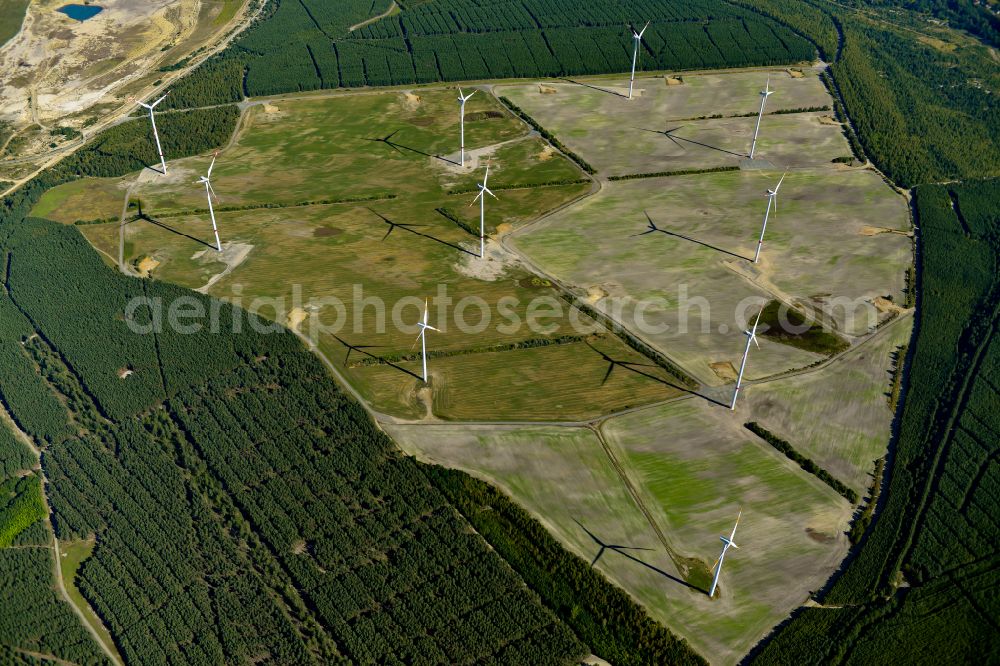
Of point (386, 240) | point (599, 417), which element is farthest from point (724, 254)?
point (386, 240)

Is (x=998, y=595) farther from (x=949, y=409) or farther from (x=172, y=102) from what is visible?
(x=172, y=102)

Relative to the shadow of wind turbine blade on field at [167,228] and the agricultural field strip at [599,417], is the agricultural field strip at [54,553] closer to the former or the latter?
the agricultural field strip at [599,417]

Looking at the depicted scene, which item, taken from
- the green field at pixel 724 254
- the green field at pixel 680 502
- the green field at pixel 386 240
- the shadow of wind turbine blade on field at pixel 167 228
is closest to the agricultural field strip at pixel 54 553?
the green field at pixel 386 240

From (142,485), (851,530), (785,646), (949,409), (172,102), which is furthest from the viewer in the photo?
(172,102)

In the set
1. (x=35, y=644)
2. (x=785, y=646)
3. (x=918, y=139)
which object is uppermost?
(x=918, y=139)

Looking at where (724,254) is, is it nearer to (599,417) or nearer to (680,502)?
(599,417)

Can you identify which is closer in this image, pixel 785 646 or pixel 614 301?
pixel 785 646

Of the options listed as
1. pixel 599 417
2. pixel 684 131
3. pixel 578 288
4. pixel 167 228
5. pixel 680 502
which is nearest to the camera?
pixel 680 502

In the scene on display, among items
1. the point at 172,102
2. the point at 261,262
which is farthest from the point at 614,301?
the point at 172,102
